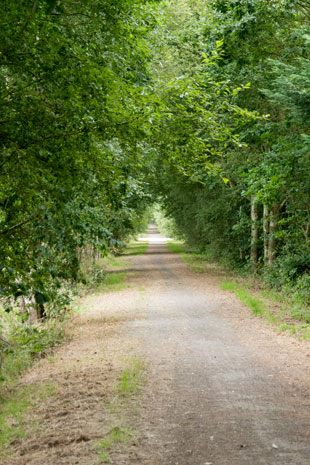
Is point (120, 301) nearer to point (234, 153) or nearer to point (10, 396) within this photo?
point (234, 153)

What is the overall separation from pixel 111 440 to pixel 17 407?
88.0 inches

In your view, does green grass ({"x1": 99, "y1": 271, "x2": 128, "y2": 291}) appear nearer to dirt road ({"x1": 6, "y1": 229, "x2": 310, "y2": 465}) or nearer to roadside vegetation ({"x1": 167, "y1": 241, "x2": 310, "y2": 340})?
roadside vegetation ({"x1": 167, "y1": 241, "x2": 310, "y2": 340})

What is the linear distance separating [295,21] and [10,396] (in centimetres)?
1346

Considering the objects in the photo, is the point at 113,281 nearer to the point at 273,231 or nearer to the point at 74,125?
the point at 273,231

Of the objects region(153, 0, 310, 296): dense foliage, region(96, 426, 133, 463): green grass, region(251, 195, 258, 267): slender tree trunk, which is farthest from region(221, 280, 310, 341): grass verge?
region(96, 426, 133, 463): green grass

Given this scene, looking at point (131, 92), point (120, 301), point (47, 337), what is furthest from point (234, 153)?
point (131, 92)

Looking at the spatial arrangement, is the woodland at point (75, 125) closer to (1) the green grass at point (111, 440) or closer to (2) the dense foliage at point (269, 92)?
(1) the green grass at point (111, 440)

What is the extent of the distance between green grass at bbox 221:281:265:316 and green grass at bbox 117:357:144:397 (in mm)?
6067

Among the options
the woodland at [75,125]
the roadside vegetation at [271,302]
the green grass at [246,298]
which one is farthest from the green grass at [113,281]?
the woodland at [75,125]

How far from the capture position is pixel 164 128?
7.09 metres

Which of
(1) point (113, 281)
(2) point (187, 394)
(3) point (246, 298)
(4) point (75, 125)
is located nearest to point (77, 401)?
(2) point (187, 394)

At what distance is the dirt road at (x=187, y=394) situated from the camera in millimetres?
5547

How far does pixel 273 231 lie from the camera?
69.9 ft

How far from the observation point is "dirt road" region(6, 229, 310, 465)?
5.55 m
